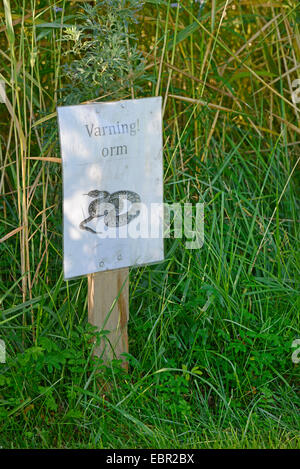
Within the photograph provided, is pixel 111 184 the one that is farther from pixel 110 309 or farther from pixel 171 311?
pixel 171 311

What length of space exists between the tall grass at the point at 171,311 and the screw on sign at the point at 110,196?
114 millimetres

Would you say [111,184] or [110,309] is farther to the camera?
[110,309]

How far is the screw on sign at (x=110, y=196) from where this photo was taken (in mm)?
1941

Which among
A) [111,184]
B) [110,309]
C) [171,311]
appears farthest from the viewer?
[171,311]

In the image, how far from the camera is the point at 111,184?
2.02 metres

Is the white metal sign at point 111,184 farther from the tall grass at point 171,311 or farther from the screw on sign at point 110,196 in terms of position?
the tall grass at point 171,311

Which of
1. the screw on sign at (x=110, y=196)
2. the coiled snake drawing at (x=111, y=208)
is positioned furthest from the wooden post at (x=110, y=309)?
the coiled snake drawing at (x=111, y=208)

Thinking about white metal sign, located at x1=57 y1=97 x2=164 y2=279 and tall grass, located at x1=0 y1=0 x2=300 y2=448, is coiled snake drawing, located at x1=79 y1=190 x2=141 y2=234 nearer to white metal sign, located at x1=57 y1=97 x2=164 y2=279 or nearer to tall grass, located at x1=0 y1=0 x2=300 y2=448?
white metal sign, located at x1=57 y1=97 x2=164 y2=279

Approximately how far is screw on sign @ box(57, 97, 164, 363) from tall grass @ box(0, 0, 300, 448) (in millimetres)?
114

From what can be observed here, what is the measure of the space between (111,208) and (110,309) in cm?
33

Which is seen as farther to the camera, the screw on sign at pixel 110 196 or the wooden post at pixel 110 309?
the wooden post at pixel 110 309

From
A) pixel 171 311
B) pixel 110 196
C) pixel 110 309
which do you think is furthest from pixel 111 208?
pixel 171 311
